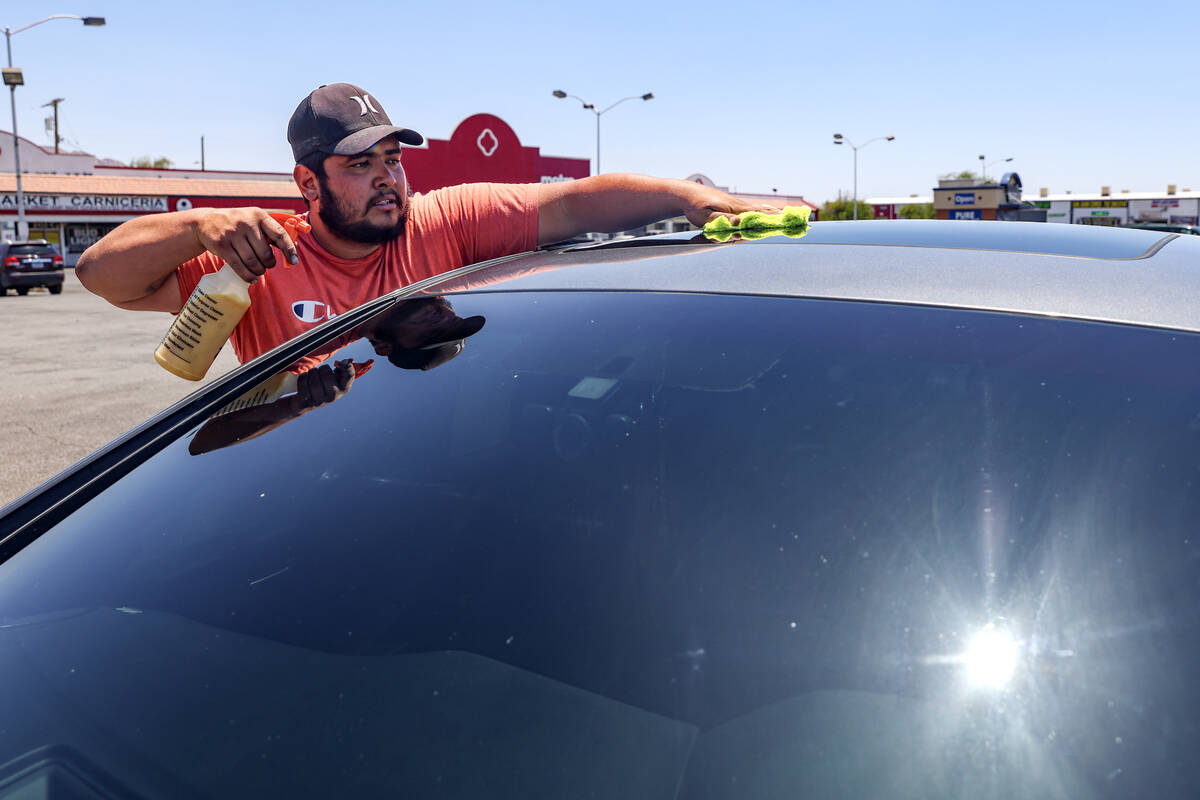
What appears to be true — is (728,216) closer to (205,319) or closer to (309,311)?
(309,311)

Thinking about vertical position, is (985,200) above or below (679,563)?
above

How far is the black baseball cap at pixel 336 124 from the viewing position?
2842 mm

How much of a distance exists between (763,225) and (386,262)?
1.34m

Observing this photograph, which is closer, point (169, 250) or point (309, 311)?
point (169, 250)

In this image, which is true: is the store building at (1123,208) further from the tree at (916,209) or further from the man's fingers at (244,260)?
the man's fingers at (244,260)

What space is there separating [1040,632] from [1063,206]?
85.0m

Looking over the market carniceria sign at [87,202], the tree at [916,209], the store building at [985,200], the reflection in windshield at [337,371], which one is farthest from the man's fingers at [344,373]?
the tree at [916,209]

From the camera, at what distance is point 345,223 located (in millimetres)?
2891

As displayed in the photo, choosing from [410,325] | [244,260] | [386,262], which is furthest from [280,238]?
[410,325]

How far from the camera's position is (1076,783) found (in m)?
0.84

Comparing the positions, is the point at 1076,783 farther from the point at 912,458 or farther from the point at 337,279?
the point at 337,279

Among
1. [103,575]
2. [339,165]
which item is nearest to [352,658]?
[103,575]

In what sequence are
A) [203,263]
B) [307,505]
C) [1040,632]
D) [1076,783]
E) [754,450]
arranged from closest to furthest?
1. [1076,783]
2. [1040,632]
3. [754,450]
4. [307,505]
5. [203,263]

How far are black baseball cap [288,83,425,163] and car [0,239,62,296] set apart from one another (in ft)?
86.3
